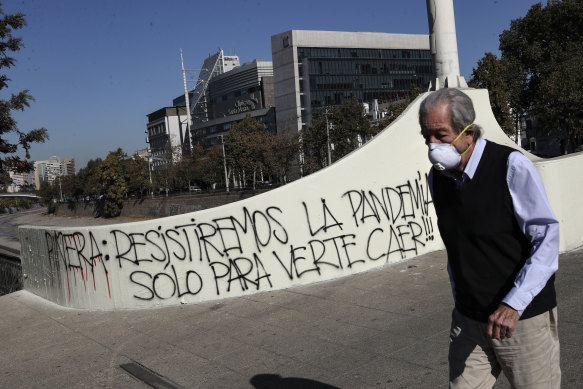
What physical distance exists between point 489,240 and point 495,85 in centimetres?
4190

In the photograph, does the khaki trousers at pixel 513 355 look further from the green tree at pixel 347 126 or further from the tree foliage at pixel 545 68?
the green tree at pixel 347 126

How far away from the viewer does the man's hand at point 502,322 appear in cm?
215

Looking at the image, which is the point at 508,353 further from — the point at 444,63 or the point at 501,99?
the point at 501,99

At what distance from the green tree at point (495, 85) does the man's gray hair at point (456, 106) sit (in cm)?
3998

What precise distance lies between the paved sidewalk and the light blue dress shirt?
197 centimetres

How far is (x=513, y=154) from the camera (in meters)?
2.22

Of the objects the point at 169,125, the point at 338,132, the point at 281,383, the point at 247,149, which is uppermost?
the point at 169,125

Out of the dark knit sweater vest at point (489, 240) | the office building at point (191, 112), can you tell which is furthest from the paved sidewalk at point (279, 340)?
the office building at point (191, 112)

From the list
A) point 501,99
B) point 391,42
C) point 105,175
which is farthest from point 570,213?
point 391,42

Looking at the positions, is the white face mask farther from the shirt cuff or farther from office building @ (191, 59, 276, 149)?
office building @ (191, 59, 276, 149)

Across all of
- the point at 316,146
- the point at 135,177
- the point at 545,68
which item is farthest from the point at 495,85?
the point at 135,177

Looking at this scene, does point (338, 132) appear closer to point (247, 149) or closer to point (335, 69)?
point (247, 149)

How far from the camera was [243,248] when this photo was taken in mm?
7434

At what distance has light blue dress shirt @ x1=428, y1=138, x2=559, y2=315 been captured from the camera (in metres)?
2.13
